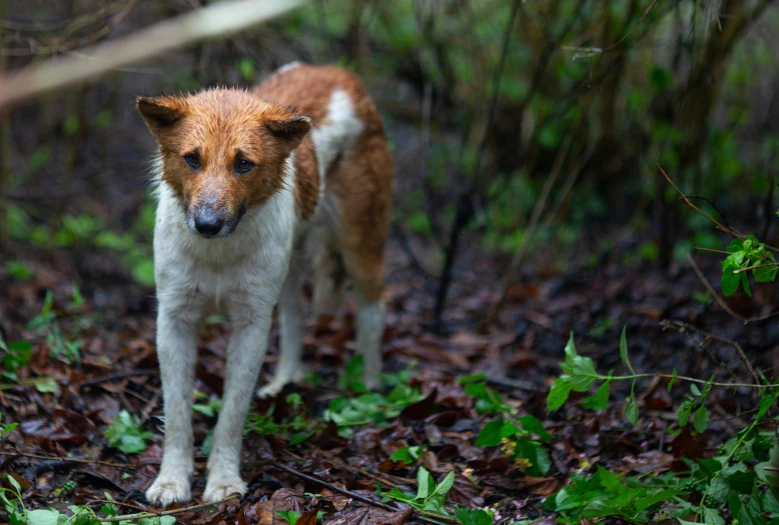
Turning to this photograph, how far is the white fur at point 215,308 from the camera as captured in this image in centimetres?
443

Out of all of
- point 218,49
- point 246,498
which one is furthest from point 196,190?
point 218,49

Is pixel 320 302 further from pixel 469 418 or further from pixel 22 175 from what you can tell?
pixel 22 175

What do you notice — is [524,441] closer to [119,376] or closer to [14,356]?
[119,376]

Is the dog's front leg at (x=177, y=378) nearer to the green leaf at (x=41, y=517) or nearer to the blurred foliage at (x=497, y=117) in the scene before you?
the green leaf at (x=41, y=517)

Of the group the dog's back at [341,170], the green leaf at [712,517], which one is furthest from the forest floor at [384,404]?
the dog's back at [341,170]

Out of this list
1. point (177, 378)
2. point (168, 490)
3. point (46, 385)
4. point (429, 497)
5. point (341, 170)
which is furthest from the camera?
point (341, 170)

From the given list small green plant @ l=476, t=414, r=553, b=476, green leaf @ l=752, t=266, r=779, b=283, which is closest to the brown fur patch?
small green plant @ l=476, t=414, r=553, b=476

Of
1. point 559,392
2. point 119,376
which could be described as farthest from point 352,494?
point 119,376

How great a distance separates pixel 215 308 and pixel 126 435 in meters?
0.99

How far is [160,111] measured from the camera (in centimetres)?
421

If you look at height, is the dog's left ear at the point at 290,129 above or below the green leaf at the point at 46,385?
above

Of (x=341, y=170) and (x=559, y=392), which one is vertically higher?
(x=341, y=170)

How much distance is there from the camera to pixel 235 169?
422 cm

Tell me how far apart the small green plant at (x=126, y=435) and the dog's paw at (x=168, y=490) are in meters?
0.45
